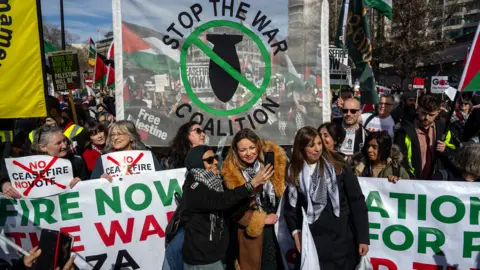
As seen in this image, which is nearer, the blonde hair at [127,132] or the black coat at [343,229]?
the black coat at [343,229]

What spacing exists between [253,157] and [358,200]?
0.82m

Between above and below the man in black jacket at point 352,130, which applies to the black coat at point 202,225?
below

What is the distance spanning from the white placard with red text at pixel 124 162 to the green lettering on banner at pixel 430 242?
2409 mm

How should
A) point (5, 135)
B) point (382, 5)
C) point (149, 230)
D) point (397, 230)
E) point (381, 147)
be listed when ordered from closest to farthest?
1. point (397, 230)
2. point (381, 147)
3. point (149, 230)
4. point (5, 135)
5. point (382, 5)

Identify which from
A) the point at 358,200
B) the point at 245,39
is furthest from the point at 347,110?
the point at 358,200

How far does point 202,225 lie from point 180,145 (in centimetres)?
118

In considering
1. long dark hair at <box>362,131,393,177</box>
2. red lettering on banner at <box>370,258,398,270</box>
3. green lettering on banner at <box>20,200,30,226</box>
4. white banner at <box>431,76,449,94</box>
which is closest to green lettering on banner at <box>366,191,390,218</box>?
long dark hair at <box>362,131,393,177</box>

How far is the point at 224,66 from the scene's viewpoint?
14.7 ft

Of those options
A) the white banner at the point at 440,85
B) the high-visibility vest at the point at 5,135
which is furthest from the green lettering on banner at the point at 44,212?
the white banner at the point at 440,85

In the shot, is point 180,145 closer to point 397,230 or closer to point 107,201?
point 107,201

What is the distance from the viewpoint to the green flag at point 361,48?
5.66 metres

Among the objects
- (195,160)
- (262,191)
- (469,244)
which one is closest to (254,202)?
(262,191)

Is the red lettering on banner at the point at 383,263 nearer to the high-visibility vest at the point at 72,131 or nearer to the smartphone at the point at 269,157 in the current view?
the smartphone at the point at 269,157

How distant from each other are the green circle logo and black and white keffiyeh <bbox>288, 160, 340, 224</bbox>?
141 cm
